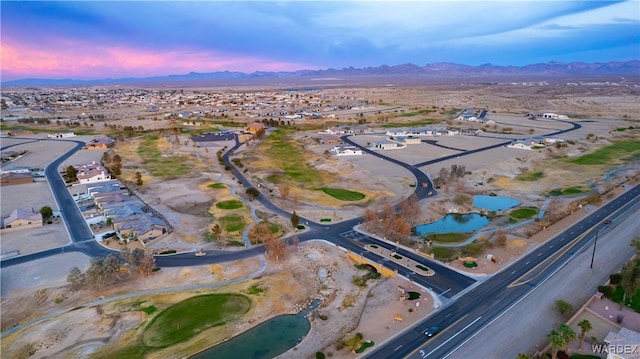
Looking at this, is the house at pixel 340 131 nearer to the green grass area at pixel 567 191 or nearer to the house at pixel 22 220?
the green grass area at pixel 567 191

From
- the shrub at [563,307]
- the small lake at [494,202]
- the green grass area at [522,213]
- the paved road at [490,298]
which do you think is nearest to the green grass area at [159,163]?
the small lake at [494,202]

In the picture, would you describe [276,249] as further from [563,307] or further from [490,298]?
[563,307]

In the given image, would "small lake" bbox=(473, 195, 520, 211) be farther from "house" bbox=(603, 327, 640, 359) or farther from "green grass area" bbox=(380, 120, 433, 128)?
"green grass area" bbox=(380, 120, 433, 128)

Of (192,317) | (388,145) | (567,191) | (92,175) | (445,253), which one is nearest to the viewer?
(192,317)

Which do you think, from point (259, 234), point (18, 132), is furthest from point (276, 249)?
point (18, 132)

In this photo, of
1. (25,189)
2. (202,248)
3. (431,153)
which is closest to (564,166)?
(431,153)
